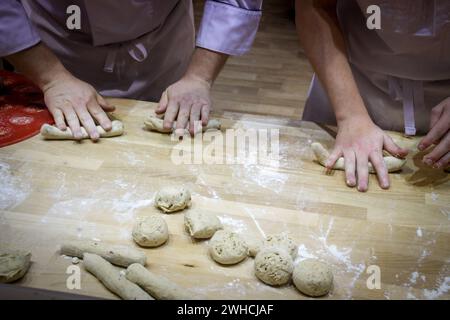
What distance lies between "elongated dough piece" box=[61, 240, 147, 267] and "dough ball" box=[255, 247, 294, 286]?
0.27 meters

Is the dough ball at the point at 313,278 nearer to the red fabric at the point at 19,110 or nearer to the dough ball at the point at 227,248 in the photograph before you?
the dough ball at the point at 227,248

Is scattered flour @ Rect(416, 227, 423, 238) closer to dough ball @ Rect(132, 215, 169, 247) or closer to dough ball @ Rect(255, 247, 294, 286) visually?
dough ball @ Rect(255, 247, 294, 286)

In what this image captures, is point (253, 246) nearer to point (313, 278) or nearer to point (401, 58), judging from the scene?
point (313, 278)

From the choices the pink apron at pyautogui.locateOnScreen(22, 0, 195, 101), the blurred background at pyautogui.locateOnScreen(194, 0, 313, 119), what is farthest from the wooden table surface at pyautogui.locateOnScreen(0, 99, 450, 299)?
the blurred background at pyautogui.locateOnScreen(194, 0, 313, 119)

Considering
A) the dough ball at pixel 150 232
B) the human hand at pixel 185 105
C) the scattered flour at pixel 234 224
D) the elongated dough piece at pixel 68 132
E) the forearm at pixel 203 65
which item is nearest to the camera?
the dough ball at pixel 150 232

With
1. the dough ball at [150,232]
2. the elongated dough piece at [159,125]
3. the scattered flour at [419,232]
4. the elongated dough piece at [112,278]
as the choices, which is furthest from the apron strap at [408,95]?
the elongated dough piece at [112,278]

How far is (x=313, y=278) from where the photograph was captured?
1030mm

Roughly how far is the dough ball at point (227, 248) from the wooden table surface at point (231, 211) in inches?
1.0

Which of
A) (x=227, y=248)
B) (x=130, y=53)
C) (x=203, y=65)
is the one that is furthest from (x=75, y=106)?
(x=227, y=248)

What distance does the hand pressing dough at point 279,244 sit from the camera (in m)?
1.15

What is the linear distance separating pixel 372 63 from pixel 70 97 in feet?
3.44

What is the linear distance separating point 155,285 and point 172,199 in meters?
0.29

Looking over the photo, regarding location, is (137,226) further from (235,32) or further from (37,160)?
(235,32)

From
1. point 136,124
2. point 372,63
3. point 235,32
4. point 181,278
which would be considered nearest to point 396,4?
point 372,63
